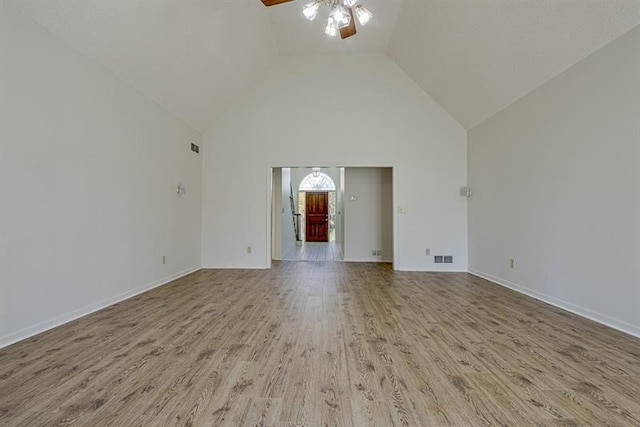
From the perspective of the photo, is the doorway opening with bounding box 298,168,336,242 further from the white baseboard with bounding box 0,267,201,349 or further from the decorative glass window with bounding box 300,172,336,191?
the white baseboard with bounding box 0,267,201,349

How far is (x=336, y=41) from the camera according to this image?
4996 millimetres

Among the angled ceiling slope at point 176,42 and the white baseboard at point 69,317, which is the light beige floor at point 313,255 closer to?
the white baseboard at point 69,317

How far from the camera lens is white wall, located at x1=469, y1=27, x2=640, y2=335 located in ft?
7.97

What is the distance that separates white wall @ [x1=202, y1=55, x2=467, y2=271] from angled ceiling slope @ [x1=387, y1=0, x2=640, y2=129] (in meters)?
0.47

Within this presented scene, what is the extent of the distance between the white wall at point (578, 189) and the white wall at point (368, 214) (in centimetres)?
232

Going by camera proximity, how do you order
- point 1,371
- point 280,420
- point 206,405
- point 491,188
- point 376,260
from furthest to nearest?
point 376,260 < point 491,188 < point 1,371 < point 206,405 < point 280,420

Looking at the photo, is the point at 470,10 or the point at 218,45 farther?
the point at 218,45

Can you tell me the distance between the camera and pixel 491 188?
4461mm

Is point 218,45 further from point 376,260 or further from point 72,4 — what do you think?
point 376,260

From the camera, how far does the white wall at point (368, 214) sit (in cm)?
634

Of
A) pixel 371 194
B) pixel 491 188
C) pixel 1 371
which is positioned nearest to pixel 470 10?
pixel 491 188

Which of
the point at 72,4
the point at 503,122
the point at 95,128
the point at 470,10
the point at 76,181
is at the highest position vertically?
the point at 470,10

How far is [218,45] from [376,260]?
4757 millimetres

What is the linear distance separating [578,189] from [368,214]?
3.79 metres
